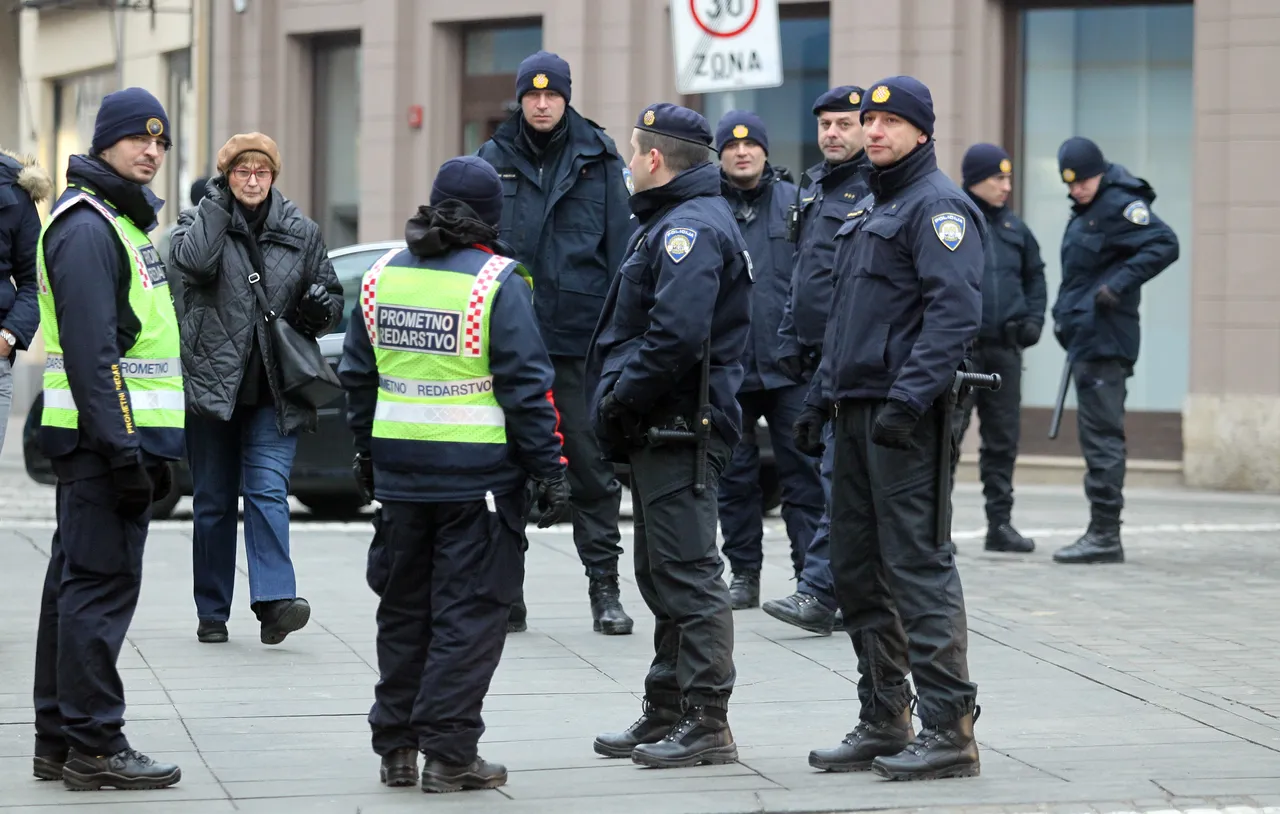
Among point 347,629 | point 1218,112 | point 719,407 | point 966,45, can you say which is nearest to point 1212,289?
point 1218,112

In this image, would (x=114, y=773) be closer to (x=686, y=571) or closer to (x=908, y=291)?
(x=686, y=571)

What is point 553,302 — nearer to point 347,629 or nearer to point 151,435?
point 347,629

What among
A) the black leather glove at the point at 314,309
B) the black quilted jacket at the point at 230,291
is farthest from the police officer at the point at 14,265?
the black leather glove at the point at 314,309

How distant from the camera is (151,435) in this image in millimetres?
5996

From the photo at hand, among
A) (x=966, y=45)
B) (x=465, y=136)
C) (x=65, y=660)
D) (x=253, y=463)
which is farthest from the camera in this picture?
(x=465, y=136)

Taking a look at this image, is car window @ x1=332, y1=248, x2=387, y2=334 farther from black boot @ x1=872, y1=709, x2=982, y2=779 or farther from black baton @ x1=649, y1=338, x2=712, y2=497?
black boot @ x1=872, y1=709, x2=982, y2=779

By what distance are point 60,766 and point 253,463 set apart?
7.94ft

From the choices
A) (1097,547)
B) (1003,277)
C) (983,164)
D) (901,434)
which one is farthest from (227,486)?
(1097,547)

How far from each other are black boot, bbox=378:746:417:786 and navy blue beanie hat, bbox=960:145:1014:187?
6.01 meters

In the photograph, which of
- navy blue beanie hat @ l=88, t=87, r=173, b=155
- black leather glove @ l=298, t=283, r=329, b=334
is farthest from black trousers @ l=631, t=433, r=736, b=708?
black leather glove @ l=298, t=283, r=329, b=334

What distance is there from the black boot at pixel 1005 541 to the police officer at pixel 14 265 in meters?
5.49

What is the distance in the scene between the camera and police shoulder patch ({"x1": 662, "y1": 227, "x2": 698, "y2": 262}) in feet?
20.5

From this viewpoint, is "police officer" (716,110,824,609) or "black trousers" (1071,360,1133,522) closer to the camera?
"police officer" (716,110,824,609)

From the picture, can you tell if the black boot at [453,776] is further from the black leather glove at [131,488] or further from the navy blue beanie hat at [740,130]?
the navy blue beanie hat at [740,130]
